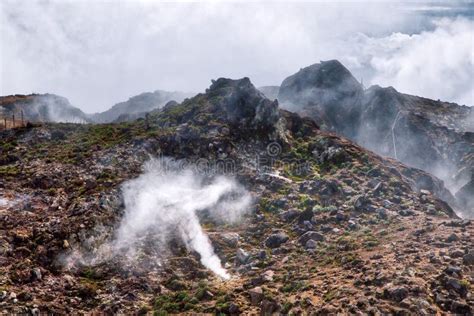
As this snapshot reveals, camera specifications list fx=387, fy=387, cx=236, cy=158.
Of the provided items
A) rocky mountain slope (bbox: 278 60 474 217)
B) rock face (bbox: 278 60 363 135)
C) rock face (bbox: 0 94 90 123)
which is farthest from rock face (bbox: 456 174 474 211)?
rock face (bbox: 0 94 90 123)

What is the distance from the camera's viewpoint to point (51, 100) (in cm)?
13388

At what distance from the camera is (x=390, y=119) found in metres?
95.6

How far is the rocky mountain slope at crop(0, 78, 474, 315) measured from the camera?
25.7 meters

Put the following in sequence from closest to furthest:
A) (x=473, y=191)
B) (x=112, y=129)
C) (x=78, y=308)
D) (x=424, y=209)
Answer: (x=78, y=308) → (x=424, y=209) → (x=112, y=129) → (x=473, y=191)

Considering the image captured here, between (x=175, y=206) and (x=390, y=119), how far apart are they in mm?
71720

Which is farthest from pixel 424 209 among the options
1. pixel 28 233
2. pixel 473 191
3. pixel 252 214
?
pixel 28 233

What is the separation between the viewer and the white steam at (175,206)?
34.9 m

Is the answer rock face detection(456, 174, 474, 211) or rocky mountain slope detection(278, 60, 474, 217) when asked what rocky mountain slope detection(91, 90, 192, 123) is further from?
rock face detection(456, 174, 474, 211)

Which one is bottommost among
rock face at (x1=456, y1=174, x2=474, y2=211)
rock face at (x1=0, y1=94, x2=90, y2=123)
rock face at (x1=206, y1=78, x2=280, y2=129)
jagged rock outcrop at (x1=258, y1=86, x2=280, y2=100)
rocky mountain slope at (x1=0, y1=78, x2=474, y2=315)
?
rock face at (x1=456, y1=174, x2=474, y2=211)

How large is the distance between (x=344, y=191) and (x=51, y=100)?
11905cm

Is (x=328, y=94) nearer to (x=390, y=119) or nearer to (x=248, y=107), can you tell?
(x=390, y=119)

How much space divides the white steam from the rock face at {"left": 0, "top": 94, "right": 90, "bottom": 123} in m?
79.2

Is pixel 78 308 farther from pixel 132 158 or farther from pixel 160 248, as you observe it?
pixel 132 158

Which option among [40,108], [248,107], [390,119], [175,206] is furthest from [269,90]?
[175,206]
